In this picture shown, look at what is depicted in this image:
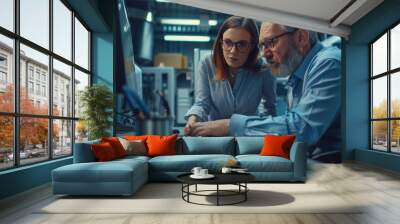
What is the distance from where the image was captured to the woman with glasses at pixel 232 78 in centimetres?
837

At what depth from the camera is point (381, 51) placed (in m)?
8.09

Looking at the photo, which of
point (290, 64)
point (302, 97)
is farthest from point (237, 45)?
point (302, 97)

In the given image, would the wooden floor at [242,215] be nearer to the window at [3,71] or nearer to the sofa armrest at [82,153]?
the sofa armrest at [82,153]

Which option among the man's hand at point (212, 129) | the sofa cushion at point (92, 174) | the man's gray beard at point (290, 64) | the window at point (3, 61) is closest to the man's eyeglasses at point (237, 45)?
the man's gray beard at point (290, 64)

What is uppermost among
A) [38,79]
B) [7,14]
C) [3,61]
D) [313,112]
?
[7,14]

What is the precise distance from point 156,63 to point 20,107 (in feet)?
13.2

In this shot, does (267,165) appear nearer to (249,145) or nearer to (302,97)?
(249,145)

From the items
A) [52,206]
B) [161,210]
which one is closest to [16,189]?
[52,206]

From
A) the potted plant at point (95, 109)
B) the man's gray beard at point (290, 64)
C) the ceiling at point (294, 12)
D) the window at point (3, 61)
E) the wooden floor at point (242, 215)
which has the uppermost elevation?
the ceiling at point (294, 12)

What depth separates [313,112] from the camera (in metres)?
8.36

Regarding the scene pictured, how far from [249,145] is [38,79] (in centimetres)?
366

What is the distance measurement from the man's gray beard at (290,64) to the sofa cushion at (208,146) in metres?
2.82

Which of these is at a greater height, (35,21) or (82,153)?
(35,21)

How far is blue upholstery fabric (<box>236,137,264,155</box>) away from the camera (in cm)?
622
